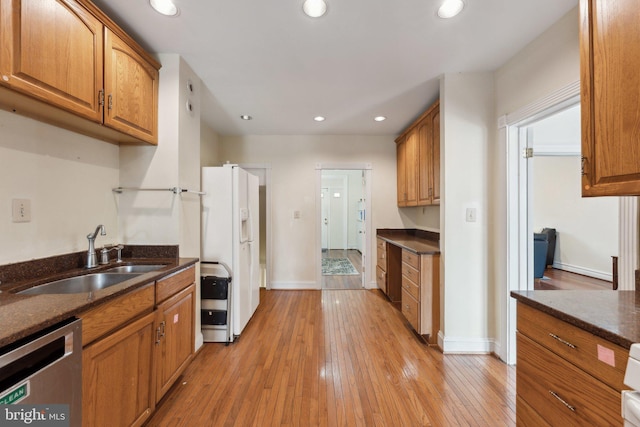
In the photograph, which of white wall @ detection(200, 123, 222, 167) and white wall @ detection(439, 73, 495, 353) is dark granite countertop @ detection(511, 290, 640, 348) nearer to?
white wall @ detection(439, 73, 495, 353)

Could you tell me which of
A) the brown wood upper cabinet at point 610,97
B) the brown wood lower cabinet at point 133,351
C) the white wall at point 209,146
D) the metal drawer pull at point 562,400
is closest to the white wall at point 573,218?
the brown wood upper cabinet at point 610,97

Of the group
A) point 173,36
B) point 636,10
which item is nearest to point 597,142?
point 636,10

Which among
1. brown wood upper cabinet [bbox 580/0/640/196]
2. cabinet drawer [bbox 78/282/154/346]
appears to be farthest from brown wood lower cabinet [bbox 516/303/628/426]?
cabinet drawer [bbox 78/282/154/346]

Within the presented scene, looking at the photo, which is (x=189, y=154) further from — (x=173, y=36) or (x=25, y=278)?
(x=25, y=278)

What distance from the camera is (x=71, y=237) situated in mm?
1679

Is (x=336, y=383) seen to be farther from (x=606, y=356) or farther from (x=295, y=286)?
(x=295, y=286)

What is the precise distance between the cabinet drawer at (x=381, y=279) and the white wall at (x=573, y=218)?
336 centimetres

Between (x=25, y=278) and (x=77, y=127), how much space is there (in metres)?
0.92

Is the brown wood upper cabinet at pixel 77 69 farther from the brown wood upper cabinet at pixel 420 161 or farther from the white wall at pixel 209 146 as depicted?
the brown wood upper cabinet at pixel 420 161

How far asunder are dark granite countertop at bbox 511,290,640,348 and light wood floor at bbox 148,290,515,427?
958 mm

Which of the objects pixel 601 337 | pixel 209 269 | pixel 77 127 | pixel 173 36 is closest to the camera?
pixel 601 337

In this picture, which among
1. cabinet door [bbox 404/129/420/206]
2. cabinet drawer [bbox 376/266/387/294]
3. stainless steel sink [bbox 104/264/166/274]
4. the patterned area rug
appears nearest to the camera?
stainless steel sink [bbox 104/264/166/274]

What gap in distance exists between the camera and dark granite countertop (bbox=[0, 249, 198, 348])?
31.4 inches

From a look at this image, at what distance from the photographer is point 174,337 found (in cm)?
174
